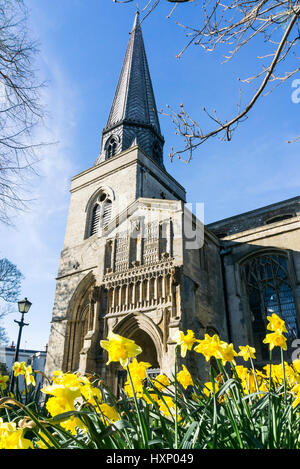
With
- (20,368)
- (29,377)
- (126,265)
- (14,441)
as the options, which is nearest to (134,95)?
(126,265)

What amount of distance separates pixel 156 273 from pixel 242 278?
16.2ft

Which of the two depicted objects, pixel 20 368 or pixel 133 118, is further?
pixel 133 118

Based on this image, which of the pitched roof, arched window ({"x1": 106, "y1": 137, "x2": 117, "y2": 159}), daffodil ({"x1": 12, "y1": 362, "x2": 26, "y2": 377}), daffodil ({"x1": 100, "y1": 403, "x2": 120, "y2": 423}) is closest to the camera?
daffodil ({"x1": 100, "y1": 403, "x2": 120, "y2": 423})

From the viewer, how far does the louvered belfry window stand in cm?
2023

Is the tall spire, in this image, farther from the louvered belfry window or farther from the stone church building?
the louvered belfry window

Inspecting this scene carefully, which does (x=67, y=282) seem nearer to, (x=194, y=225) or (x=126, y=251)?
(x=126, y=251)

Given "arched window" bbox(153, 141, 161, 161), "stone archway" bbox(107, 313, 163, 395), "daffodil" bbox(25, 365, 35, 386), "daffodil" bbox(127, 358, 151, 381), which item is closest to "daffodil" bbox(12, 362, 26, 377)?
"daffodil" bbox(25, 365, 35, 386)

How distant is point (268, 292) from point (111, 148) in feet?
51.1

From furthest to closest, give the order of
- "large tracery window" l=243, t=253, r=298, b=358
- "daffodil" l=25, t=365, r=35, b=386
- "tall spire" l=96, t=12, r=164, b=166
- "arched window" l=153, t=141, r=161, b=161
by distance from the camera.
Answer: "arched window" l=153, t=141, r=161, b=161 → "tall spire" l=96, t=12, r=164, b=166 → "large tracery window" l=243, t=253, r=298, b=358 → "daffodil" l=25, t=365, r=35, b=386

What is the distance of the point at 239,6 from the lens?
342 centimetres

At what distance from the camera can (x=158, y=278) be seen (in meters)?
12.4

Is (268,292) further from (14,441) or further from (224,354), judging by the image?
(14,441)

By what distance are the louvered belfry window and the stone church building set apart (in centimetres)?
8
